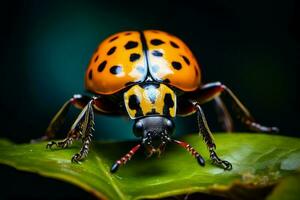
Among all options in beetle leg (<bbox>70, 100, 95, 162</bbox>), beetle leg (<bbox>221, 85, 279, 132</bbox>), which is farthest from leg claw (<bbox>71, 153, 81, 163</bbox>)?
beetle leg (<bbox>221, 85, 279, 132</bbox>)

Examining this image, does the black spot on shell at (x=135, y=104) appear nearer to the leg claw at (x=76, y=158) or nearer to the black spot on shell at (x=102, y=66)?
the black spot on shell at (x=102, y=66)

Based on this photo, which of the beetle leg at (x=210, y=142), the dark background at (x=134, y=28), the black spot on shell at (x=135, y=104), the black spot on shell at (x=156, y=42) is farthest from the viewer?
the dark background at (x=134, y=28)


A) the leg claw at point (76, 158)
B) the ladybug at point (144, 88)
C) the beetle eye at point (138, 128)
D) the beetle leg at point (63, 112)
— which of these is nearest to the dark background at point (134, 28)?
the beetle leg at point (63, 112)

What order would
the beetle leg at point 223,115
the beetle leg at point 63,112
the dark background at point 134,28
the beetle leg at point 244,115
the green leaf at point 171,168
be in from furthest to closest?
1. the dark background at point 134,28
2. the beetle leg at point 223,115
3. the beetle leg at point 244,115
4. the beetle leg at point 63,112
5. the green leaf at point 171,168

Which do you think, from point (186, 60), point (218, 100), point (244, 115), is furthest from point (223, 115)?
point (186, 60)

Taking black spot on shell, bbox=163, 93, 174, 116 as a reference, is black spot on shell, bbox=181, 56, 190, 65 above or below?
above

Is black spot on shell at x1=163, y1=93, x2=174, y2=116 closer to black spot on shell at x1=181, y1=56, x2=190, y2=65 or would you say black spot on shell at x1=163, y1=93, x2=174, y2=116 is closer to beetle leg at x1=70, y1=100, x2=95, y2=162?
black spot on shell at x1=181, y1=56, x2=190, y2=65

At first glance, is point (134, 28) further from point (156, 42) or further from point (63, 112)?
point (156, 42)
